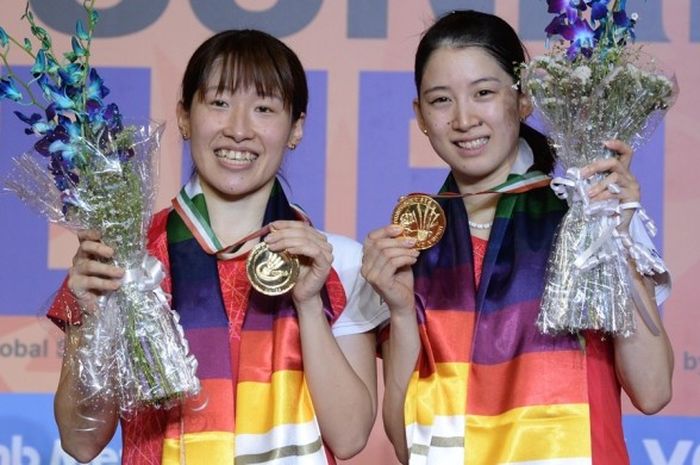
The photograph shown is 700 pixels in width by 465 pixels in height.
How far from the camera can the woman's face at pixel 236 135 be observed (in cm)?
244

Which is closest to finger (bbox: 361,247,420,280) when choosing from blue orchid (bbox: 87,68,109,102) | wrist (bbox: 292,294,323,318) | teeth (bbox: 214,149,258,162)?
wrist (bbox: 292,294,323,318)

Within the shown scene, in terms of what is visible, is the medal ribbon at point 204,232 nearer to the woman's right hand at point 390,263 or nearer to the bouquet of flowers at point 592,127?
the woman's right hand at point 390,263

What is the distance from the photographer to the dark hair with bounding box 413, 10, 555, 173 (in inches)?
97.7

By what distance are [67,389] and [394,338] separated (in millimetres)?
581

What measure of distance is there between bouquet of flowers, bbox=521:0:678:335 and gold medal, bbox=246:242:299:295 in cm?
44

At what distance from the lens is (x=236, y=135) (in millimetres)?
2426

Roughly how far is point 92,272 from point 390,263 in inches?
20.1

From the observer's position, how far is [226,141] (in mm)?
2441

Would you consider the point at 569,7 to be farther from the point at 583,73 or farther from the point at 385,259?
the point at 385,259

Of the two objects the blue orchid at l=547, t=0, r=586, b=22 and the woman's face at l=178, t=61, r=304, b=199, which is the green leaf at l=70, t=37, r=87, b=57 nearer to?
the woman's face at l=178, t=61, r=304, b=199

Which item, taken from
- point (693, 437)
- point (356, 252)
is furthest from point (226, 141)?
point (693, 437)

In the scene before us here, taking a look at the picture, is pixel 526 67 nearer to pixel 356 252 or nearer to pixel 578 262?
pixel 578 262

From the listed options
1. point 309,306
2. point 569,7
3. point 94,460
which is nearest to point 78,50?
point 309,306

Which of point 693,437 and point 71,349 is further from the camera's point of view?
point 693,437
